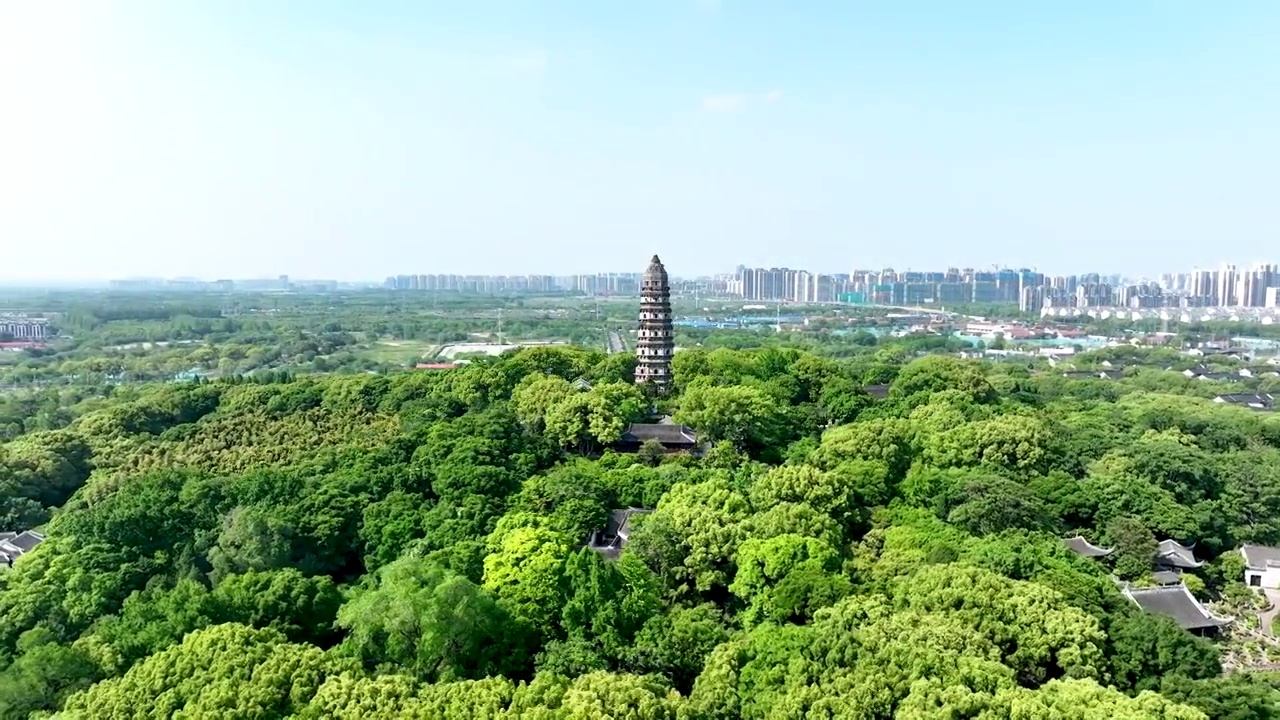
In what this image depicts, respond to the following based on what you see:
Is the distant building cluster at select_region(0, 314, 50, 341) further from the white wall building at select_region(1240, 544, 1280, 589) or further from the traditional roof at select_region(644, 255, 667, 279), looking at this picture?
the white wall building at select_region(1240, 544, 1280, 589)

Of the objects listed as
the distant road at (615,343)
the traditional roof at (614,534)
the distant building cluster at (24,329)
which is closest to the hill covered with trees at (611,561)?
the traditional roof at (614,534)

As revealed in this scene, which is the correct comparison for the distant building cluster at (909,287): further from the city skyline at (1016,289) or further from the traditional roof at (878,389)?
the traditional roof at (878,389)

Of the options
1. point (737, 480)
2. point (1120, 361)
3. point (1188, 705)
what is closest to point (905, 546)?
point (737, 480)

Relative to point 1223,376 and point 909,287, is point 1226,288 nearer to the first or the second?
point 909,287

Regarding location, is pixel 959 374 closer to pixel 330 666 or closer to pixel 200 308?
pixel 330 666

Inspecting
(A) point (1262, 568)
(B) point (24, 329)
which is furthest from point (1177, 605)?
(B) point (24, 329)

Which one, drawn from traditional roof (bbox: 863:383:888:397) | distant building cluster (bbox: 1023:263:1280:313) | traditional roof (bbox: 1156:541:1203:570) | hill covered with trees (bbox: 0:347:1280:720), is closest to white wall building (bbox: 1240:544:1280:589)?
hill covered with trees (bbox: 0:347:1280:720)
